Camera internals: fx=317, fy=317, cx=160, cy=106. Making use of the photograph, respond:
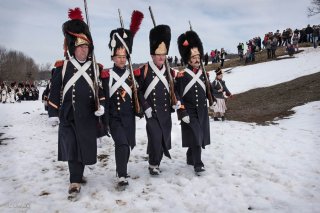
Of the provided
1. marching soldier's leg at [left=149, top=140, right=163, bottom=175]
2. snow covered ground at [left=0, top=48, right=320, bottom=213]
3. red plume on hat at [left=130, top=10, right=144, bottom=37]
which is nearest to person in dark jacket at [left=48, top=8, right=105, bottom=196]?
snow covered ground at [left=0, top=48, right=320, bottom=213]

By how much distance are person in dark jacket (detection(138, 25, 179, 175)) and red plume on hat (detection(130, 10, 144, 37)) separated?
0.36m

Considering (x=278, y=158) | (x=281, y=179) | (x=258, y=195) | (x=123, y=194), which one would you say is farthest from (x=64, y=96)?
(x=278, y=158)

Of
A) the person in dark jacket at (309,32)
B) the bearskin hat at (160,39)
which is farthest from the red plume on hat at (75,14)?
the person in dark jacket at (309,32)

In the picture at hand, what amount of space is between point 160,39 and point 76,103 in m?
1.88

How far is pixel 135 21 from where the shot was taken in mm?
5320

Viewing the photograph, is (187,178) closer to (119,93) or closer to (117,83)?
(119,93)

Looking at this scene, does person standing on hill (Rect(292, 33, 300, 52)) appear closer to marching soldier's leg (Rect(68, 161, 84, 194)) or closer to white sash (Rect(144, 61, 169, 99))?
white sash (Rect(144, 61, 169, 99))

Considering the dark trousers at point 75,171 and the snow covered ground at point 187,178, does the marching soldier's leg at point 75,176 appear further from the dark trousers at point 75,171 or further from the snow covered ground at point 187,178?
the snow covered ground at point 187,178

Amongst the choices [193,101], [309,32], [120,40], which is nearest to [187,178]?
[193,101]

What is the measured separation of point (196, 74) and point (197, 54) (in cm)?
36

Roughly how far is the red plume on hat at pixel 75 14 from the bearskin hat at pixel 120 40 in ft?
1.86

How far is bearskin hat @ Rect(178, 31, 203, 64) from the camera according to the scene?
576 cm


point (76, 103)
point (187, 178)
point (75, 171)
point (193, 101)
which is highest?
point (76, 103)

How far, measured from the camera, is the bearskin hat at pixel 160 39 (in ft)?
18.0
